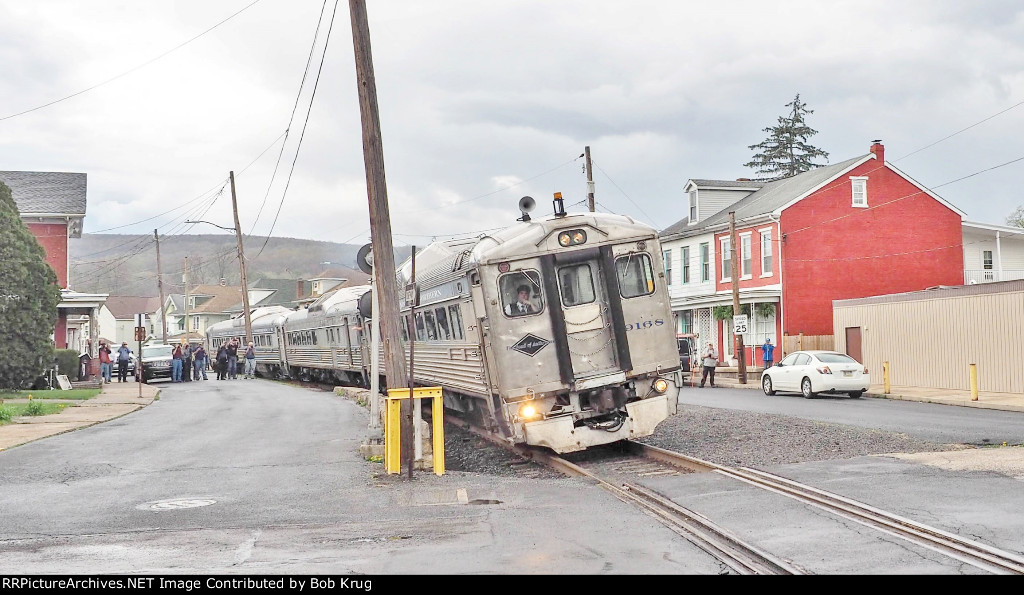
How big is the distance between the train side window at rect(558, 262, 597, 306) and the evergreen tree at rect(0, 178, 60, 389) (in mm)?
19377

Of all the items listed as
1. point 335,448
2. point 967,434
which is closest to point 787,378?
point 967,434

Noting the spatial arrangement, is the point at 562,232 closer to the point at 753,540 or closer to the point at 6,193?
the point at 753,540

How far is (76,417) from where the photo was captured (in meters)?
21.4

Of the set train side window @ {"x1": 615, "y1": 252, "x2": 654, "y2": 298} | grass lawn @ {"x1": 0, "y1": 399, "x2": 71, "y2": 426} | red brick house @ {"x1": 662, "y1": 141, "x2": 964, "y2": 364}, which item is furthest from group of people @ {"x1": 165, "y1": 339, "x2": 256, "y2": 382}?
train side window @ {"x1": 615, "y1": 252, "x2": 654, "y2": 298}

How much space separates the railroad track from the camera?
6742 mm

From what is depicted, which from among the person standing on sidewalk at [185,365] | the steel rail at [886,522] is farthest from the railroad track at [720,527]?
the person standing on sidewalk at [185,365]

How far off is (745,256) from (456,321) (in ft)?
102

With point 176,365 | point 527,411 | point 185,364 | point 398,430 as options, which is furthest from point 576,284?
point 185,364

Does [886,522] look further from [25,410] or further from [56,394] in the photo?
[56,394]

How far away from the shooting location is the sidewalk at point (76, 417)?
57.4 feet

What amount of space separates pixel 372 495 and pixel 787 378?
20.4 m

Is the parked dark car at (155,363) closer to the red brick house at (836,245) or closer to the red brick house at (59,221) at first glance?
the red brick house at (59,221)

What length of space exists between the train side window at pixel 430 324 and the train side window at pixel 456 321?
1.44 m

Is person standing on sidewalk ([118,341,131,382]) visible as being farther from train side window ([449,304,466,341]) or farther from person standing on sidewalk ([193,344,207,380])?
train side window ([449,304,466,341])
